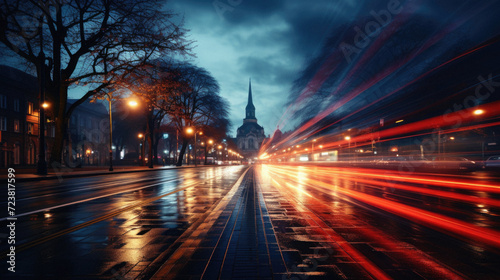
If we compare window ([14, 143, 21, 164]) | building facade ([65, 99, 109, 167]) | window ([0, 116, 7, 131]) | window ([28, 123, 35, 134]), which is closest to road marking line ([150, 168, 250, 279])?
window ([0, 116, 7, 131])

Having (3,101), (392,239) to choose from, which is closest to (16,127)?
(3,101)

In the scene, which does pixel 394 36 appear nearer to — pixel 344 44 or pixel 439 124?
pixel 344 44

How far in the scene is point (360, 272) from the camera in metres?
3.82

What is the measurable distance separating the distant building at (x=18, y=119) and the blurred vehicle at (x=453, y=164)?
42.5m

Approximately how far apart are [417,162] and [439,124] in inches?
227

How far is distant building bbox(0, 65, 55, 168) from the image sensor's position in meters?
38.2

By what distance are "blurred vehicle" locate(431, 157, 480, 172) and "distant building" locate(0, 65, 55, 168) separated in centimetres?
4249

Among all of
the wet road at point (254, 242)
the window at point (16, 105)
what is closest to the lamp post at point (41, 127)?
the wet road at point (254, 242)

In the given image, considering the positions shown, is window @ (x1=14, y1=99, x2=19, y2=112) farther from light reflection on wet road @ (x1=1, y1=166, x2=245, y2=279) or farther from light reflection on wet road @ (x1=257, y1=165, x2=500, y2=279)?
light reflection on wet road @ (x1=257, y1=165, x2=500, y2=279)

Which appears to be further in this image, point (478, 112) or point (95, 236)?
point (478, 112)

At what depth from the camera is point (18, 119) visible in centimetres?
4116

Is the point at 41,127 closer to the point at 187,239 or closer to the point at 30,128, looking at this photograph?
the point at 187,239

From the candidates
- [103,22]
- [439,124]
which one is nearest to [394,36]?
[439,124]

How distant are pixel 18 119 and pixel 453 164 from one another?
4976 cm
